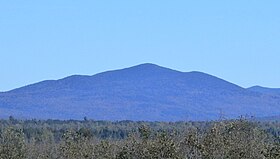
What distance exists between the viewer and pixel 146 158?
39844mm

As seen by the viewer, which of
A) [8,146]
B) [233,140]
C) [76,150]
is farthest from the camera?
[76,150]

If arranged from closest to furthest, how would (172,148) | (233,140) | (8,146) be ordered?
(172,148)
(233,140)
(8,146)

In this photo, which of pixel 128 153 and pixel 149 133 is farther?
pixel 149 133

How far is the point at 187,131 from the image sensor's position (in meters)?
41.8

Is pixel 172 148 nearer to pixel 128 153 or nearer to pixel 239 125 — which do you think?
pixel 128 153

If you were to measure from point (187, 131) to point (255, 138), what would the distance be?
4260 millimetres

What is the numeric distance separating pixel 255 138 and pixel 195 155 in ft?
18.9

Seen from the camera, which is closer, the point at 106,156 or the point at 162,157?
the point at 162,157

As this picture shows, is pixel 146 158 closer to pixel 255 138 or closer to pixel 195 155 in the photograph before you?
pixel 195 155

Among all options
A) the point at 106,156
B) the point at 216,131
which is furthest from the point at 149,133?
the point at 216,131

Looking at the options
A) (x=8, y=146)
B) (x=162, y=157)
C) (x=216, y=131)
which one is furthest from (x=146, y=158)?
(x=8, y=146)

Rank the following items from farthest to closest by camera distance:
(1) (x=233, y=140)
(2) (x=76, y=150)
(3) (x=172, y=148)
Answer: (2) (x=76, y=150) < (1) (x=233, y=140) < (3) (x=172, y=148)

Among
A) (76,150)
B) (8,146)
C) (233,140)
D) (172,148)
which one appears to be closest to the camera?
(172,148)

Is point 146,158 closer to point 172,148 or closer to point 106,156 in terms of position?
point 172,148
